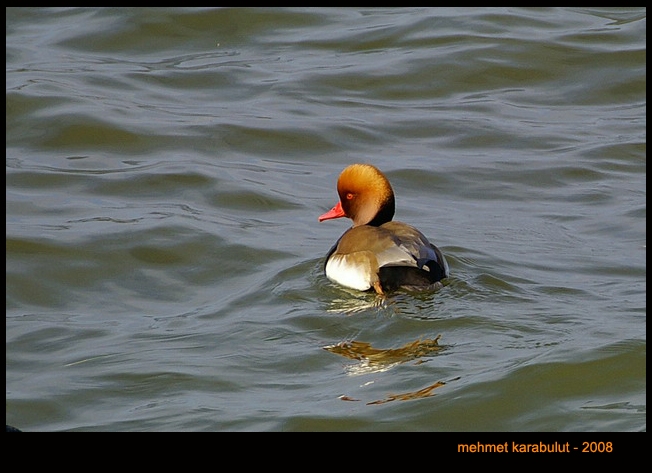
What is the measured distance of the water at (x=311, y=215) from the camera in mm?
6059

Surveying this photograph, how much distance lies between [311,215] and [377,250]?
2022 millimetres

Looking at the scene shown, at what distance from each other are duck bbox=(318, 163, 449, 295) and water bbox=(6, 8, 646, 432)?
0.47 ft

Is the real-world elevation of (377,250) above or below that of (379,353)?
above

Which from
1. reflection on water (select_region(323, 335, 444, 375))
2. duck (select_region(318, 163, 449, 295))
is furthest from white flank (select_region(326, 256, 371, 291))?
reflection on water (select_region(323, 335, 444, 375))

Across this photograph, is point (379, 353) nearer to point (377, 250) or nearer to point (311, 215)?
point (377, 250)

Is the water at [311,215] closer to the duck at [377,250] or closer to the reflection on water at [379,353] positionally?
the reflection on water at [379,353]

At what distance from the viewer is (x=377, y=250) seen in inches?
300

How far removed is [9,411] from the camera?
5926mm

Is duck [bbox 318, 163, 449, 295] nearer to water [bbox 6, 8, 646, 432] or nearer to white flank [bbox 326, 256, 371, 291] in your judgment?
white flank [bbox 326, 256, 371, 291]

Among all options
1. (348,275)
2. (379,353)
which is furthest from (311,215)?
(379,353)

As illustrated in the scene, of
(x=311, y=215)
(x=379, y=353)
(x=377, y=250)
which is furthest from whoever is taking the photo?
(x=311, y=215)
